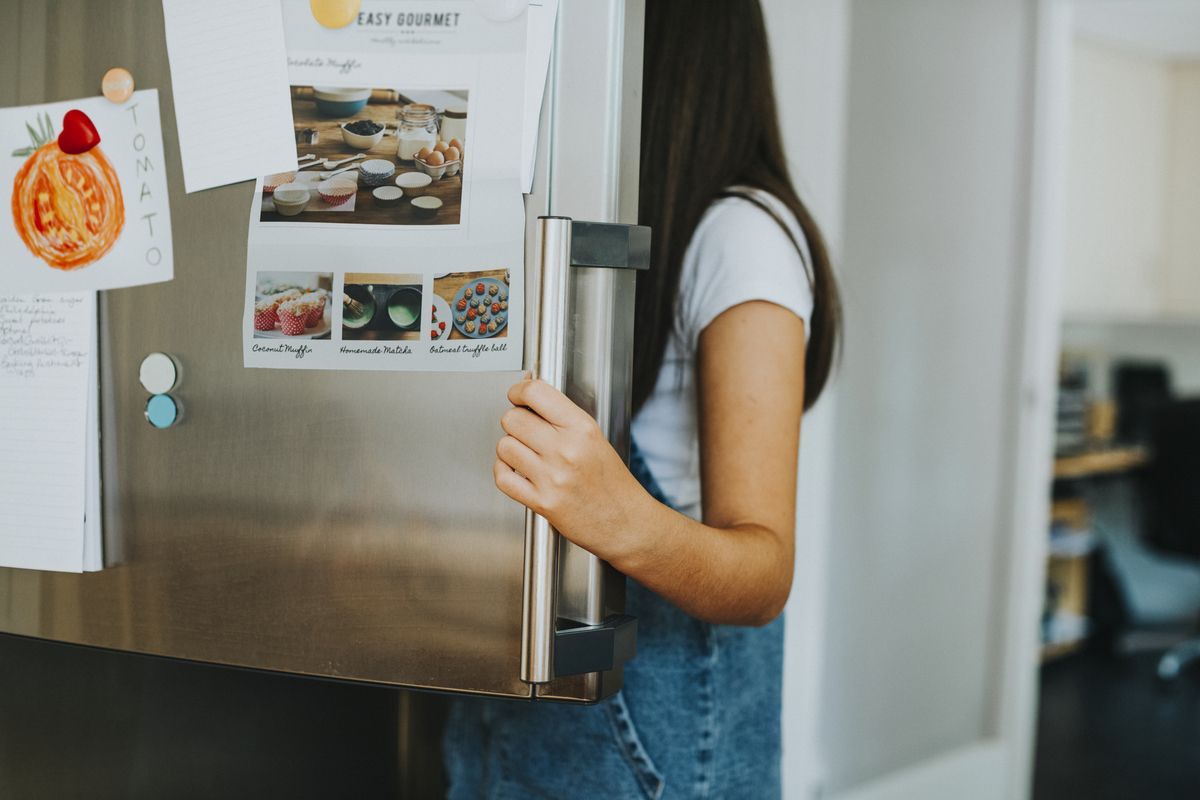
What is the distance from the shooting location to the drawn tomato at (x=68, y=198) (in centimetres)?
77

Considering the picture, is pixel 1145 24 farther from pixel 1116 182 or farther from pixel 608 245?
pixel 608 245

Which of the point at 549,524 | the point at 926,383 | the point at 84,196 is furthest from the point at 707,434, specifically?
the point at 926,383

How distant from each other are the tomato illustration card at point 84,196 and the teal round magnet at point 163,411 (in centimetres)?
9

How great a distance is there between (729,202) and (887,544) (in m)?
1.70

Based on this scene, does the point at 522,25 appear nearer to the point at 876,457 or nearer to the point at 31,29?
the point at 31,29

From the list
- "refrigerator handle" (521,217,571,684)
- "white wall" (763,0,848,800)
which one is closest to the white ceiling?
"white wall" (763,0,848,800)

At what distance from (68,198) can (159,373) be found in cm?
16

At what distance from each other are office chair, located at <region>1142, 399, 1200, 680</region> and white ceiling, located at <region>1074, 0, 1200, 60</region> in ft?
4.45

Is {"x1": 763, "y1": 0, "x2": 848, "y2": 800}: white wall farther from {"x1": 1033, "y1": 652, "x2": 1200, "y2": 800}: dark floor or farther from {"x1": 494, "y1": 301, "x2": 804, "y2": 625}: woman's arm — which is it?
{"x1": 494, "y1": 301, "x2": 804, "y2": 625}: woman's arm

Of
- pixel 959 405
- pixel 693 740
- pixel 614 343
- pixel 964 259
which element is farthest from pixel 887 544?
pixel 614 343

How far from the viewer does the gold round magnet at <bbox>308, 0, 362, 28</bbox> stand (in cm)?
70

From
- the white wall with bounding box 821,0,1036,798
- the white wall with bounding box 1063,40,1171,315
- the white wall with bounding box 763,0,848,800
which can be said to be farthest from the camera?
the white wall with bounding box 1063,40,1171,315

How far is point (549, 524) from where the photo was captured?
2.16 ft

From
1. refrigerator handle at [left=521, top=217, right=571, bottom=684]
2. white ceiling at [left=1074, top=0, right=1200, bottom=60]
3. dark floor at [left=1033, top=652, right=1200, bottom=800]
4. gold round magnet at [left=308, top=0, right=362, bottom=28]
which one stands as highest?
white ceiling at [left=1074, top=0, right=1200, bottom=60]
